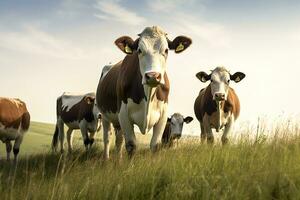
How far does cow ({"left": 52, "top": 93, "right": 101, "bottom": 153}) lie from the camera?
1778 cm

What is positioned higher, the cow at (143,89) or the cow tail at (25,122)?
the cow at (143,89)

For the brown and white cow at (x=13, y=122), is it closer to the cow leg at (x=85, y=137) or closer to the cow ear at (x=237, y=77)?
the cow leg at (x=85, y=137)

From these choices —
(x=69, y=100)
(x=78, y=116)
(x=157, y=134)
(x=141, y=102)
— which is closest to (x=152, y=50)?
(x=141, y=102)

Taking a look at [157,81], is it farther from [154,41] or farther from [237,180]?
[237,180]

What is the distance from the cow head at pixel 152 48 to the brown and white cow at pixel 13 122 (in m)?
9.21

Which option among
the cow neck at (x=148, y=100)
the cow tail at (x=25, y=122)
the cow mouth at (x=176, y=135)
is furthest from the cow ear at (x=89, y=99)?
the cow neck at (x=148, y=100)

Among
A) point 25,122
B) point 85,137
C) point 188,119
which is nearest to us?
point 188,119

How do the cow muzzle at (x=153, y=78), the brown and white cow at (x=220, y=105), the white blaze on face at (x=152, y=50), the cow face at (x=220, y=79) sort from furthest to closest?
the brown and white cow at (x=220, y=105) → the cow face at (x=220, y=79) → the white blaze on face at (x=152, y=50) → the cow muzzle at (x=153, y=78)

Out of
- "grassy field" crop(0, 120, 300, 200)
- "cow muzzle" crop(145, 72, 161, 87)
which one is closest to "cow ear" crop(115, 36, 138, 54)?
"cow muzzle" crop(145, 72, 161, 87)

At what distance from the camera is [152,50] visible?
301 inches

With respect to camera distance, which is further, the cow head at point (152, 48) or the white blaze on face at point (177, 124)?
the white blaze on face at point (177, 124)

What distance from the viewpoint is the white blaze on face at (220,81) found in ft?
A: 40.6

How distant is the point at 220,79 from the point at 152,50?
5.39m

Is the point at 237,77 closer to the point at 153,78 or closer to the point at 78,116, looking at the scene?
the point at 153,78
